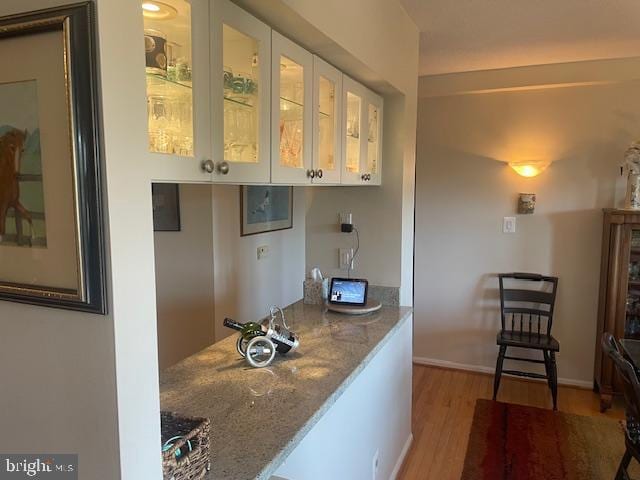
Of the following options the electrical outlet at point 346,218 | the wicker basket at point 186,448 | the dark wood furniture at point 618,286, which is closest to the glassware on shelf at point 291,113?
the wicker basket at point 186,448

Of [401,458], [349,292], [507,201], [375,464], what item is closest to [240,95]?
[349,292]

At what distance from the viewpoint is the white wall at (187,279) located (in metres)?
2.57

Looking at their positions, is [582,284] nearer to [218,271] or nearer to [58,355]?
[218,271]

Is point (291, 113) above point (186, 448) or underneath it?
above

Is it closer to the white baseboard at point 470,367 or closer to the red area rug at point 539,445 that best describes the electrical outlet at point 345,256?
the red area rug at point 539,445

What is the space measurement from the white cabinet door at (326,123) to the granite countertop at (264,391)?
0.71 meters

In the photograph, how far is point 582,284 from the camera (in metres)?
3.80

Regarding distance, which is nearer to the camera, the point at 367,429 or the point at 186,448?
the point at 186,448

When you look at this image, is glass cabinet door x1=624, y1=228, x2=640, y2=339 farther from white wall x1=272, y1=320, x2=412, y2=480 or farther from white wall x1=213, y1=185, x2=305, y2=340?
white wall x1=213, y1=185, x2=305, y2=340

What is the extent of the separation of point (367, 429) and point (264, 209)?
1.34 m

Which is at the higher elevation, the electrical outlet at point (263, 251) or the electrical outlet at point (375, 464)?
the electrical outlet at point (263, 251)

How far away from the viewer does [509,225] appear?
395 cm

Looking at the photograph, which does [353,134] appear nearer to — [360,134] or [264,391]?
[360,134]

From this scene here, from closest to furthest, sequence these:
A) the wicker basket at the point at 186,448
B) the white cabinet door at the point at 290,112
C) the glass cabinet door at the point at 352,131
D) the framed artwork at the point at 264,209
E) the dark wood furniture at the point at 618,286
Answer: the wicker basket at the point at 186,448 → the white cabinet door at the point at 290,112 → the glass cabinet door at the point at 352,131 → the framed artwork at the point at 264,209 → the dark wood furniture at the point at 618,286
